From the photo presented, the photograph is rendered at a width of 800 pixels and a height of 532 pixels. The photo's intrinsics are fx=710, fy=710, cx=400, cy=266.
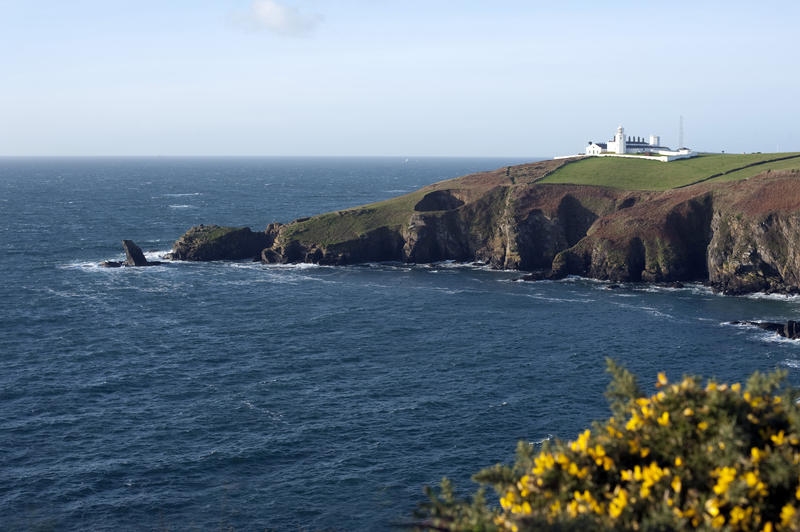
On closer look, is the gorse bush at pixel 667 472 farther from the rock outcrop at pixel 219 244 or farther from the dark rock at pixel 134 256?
the rock outcrop at pixel 219 244

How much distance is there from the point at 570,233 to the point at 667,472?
122 m

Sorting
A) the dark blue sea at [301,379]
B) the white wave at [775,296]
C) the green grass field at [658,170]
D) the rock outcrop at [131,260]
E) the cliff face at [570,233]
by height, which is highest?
the green grass field at [658,170]

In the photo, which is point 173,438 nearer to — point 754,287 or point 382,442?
point 382,442

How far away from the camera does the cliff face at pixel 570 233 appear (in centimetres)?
11219

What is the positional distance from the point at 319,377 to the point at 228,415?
1236 centimetres

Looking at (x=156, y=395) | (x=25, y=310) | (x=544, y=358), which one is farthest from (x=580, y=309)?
(x=25, y=310)

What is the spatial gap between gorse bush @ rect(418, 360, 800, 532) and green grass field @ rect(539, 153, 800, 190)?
137015 millimetres

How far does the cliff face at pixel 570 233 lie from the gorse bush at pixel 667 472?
97.8 m

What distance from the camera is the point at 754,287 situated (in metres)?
110

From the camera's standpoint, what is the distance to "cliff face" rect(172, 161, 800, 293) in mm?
112188

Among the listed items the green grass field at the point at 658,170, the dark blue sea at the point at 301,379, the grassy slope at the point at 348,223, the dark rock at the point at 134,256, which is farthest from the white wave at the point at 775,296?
the dark rock at the point at 134,256

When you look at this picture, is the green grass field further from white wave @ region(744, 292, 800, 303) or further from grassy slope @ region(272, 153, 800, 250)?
white wave @ region(744, 292, 800, 303)


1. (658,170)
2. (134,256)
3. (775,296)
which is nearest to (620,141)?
(658,170)

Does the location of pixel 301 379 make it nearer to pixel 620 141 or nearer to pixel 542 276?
pixel 542 276
